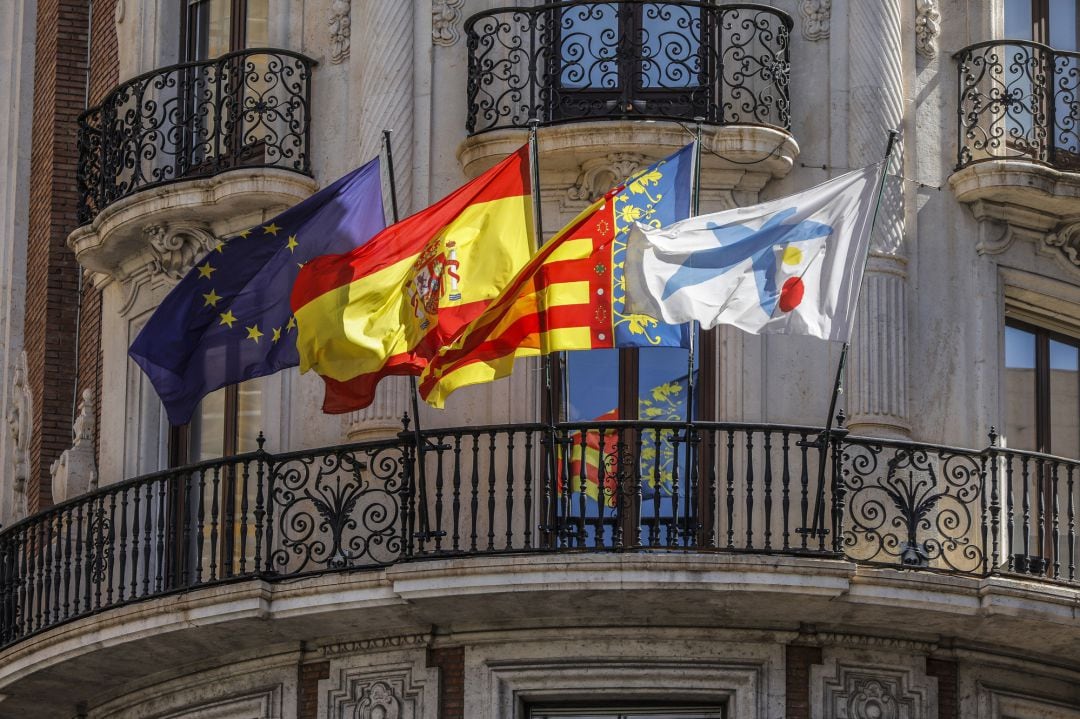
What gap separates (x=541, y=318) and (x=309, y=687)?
359cm

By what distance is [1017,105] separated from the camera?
1161 inches

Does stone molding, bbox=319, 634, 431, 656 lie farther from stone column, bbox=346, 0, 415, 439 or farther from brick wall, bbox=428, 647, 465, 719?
stone column, bbox=346, 0, 415, 439

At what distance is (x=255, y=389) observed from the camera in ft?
99.4

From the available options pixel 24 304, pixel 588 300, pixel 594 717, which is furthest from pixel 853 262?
pixel 24 304

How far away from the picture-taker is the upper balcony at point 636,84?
28719mm

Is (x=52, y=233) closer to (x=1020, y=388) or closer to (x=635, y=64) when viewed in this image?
(x=635, y=64)

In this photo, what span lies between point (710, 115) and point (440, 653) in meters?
4.76

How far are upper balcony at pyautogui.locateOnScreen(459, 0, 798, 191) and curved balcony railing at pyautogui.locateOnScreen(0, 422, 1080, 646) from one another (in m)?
2.27

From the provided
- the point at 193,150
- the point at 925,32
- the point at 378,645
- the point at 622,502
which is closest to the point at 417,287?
the point at 622,502

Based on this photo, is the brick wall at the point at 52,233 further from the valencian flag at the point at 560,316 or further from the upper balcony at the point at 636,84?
the valencian flag at the point at 560,316

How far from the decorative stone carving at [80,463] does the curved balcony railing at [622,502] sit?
222 cm

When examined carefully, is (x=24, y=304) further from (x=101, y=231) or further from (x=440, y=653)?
(x=440, y=653)

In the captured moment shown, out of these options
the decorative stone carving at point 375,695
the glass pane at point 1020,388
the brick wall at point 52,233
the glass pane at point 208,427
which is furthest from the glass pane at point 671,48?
the brick wall at point 52,233

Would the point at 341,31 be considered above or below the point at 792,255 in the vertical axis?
above
